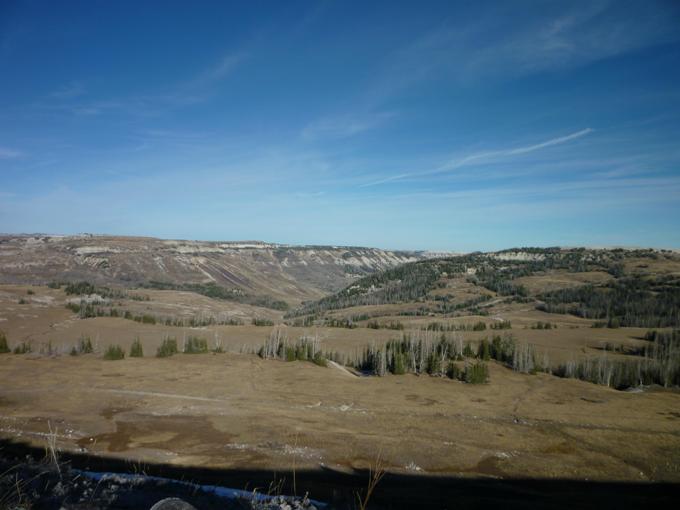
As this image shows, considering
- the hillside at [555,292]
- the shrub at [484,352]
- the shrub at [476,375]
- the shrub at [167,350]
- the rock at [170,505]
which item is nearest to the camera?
the rock at [170,505]

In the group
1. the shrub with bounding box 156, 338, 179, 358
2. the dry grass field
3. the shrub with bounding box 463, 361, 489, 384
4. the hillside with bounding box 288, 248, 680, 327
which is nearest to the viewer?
the dry grass field

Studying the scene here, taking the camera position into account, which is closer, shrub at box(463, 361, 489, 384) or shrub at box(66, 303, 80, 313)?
shrub at box(463, 361, 489, 384)

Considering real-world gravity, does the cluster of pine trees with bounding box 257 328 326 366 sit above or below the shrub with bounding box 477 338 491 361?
below

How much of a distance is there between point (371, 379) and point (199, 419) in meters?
24.5

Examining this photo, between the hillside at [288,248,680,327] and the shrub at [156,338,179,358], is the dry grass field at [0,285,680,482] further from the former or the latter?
the hillside at [288,248,680,327]

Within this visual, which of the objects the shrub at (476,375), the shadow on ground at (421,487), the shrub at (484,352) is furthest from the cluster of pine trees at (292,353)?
the shadow on ground at (421,487)

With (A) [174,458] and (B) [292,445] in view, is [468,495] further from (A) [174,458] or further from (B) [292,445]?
(A) [174,458]

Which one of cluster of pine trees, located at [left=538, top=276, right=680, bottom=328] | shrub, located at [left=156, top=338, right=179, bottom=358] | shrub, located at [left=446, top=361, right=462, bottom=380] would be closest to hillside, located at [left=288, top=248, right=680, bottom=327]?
cluster of pine trees, located at [left=538, top=276, right=680, bottom=328]

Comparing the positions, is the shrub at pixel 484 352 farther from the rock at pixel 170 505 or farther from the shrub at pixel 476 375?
the rock at pixel 170 505

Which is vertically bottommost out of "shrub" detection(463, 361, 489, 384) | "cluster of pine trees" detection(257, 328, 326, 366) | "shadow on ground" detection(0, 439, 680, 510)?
"cluster of pine trees" detection(257, 328, 326, 366)

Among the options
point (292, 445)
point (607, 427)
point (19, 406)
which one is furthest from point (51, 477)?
point (607, 427)

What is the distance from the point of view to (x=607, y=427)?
107 feet

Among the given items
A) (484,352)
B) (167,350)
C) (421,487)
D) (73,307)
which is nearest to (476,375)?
(484,352)

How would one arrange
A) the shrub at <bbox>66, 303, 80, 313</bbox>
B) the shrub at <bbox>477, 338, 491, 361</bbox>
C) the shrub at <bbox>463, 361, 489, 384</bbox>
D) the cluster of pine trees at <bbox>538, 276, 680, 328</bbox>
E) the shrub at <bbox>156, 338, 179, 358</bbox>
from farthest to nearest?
1. the shrub at <bbox>66, 303, 80, 313</bbox>
2. the cluster of pine trees at <bbox>538, 276, 680, 328</bbox>
3. the shrub at <bbox>477, 338, 491, 361</bbox>
4. the shrub at <bbox>156, 338, 179, 358</bbox>
5. the shrub at <bbox>463, 361, 489, 384</bbox>
